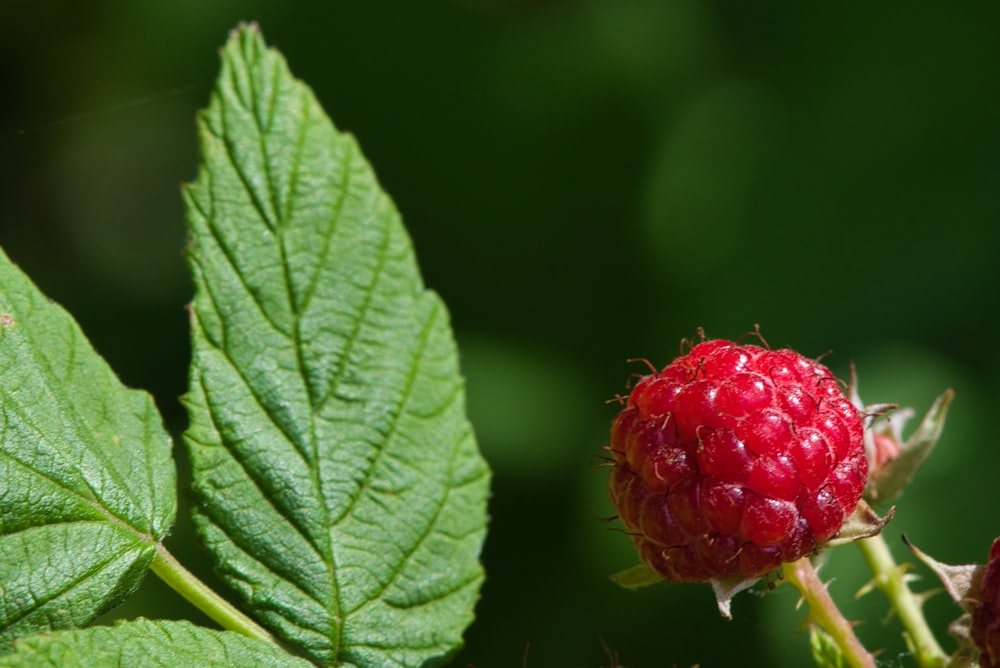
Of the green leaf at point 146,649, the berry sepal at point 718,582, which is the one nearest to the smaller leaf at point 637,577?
the berry sepal at point 718,582

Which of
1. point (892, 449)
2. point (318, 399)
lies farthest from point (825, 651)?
point (318, 399)

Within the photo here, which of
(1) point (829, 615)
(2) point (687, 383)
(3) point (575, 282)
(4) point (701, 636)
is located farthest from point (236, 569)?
(3) point (575, 282)

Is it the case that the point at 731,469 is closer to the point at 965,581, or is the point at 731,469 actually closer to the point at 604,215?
the point at 965,581

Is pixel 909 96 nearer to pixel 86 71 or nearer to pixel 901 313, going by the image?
pixel 901 313

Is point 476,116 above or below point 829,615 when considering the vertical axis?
above

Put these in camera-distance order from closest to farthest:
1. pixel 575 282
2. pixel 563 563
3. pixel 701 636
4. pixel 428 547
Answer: pixel 428 547 < pixel 701 636 < pixel 563 563 < pixel 575 282

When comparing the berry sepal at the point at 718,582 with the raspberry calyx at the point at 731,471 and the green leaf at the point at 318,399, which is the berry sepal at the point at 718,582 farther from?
the green leaf at the point at 318,399
